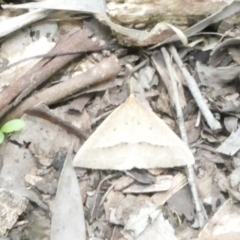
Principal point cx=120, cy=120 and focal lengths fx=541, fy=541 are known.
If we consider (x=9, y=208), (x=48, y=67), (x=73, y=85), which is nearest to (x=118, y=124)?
(x=73, y=85)

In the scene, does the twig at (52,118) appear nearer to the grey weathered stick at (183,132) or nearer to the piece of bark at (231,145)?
the grey weathered stick at (183,132)

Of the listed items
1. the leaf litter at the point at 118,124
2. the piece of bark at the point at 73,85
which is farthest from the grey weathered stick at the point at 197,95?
the piece of bark at the point at 73,85

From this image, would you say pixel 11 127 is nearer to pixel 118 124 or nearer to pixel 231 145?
pixel 118 124

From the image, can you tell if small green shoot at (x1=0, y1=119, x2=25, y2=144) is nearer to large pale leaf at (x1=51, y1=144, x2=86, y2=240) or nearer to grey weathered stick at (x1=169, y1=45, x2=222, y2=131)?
large pale leaf at (x1=51, y1=144, x2=86, y2=240)

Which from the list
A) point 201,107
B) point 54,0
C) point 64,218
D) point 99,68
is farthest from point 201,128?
point 54,0

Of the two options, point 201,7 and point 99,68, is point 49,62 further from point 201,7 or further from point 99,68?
point 201,7

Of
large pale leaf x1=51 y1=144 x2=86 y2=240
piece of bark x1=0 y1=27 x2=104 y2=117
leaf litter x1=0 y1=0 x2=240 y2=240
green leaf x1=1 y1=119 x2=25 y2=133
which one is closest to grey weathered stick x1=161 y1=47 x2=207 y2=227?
leaf litter x1=0 y1=0 x2=240 y2=240
